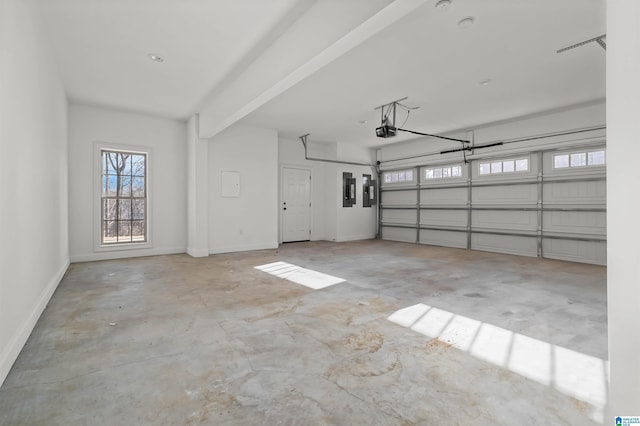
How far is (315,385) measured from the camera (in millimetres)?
1901

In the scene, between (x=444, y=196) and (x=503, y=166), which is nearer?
(x=503, y=166)

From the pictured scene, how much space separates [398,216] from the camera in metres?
9.66

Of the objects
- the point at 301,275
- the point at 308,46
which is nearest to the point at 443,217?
the point at 301,275

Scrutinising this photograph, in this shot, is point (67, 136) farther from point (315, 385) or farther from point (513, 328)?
point (513, 328)

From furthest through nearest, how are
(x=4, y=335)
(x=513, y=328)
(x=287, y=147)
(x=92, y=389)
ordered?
(x=287, y=147) → (x=513, y=328) → (x=4, y=335) → (x=92, y=389)

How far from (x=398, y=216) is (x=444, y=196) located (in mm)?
1597

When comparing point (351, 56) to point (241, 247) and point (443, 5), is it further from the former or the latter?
point (241, 247)

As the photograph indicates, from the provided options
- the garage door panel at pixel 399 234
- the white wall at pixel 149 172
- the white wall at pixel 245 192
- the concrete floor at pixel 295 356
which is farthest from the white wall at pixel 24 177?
the garage door panel at pixel 399 234

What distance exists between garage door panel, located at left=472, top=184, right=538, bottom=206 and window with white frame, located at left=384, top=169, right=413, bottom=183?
202 centimetres

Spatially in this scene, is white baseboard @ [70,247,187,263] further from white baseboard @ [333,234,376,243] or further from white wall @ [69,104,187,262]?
white baseboard @ [333,234,376,243]

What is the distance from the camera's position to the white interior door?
872 centimetres

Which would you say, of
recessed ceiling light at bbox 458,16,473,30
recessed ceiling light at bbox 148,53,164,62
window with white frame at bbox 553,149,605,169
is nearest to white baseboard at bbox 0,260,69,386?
recessed ceiling light at bbox 148,53,164,62

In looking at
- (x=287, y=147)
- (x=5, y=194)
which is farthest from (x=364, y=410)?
(x=287, y=147)

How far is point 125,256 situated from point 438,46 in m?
6.62
